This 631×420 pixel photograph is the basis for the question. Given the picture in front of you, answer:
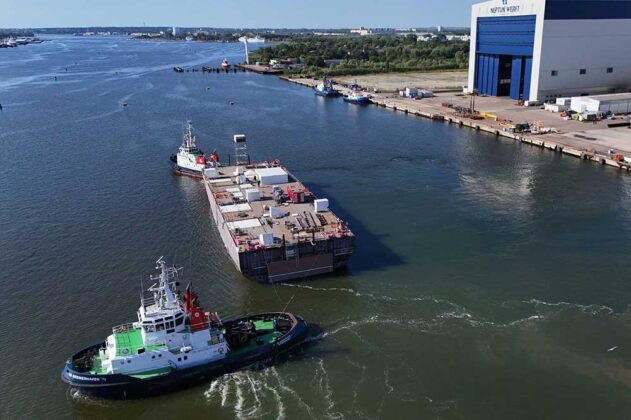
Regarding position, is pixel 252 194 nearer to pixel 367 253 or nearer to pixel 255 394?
pixel 367 253

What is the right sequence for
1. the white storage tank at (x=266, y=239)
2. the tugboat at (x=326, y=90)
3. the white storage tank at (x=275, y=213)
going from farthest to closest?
the tugboat at (x=326, y=90) < the white storage tank at (x=275, y=213) < the white storage tank at (x=266, y=239)

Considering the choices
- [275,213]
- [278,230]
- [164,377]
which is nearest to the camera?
[164,377]

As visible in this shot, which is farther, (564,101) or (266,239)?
(564,101)

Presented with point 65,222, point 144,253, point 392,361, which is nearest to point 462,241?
point 392,361

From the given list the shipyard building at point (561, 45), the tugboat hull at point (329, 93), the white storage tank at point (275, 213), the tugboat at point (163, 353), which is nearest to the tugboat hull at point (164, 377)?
the tugboat at point (163, 353)

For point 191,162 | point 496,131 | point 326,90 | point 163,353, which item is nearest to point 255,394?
point 163,353

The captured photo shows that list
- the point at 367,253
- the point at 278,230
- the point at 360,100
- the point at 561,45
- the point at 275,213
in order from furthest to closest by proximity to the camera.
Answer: the point at 360,100 → the point at 561,45 → the point at 275,213 → the point at 367,253 → the point at 278,230

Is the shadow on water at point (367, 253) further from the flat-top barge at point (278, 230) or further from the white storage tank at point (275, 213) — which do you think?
the white storage tank at point (275, 213)

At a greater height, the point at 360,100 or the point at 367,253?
the point at 360,100
